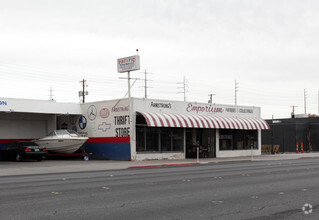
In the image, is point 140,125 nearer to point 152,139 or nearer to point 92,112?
point 152,139

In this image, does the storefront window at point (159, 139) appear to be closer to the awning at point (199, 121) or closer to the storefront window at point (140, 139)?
the storefront window at point (140, 139)

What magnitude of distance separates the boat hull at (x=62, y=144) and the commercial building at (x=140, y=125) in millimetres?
1600

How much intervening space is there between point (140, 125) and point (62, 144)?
18.6ft

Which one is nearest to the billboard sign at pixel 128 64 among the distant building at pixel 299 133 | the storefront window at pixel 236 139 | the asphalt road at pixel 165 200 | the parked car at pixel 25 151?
the parked car at pixel 25 151

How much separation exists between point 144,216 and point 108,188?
4624 millimetres

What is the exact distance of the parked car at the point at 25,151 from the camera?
29.1 meters

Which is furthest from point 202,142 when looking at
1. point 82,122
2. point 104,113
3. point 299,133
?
point 299,133

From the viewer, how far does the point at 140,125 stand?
30609 mm

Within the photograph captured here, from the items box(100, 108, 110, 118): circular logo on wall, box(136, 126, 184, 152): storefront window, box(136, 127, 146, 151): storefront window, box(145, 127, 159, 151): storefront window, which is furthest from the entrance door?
→ box(100, 108, 110, 118): circular logo on wall

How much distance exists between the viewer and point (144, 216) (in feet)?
28.3

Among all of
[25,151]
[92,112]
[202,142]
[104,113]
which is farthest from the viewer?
[202,142]

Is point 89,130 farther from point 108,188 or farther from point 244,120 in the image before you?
point 108,188

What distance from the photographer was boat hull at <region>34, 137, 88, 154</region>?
102 ft

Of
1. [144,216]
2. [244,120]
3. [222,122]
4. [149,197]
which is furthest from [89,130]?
[144,216]
